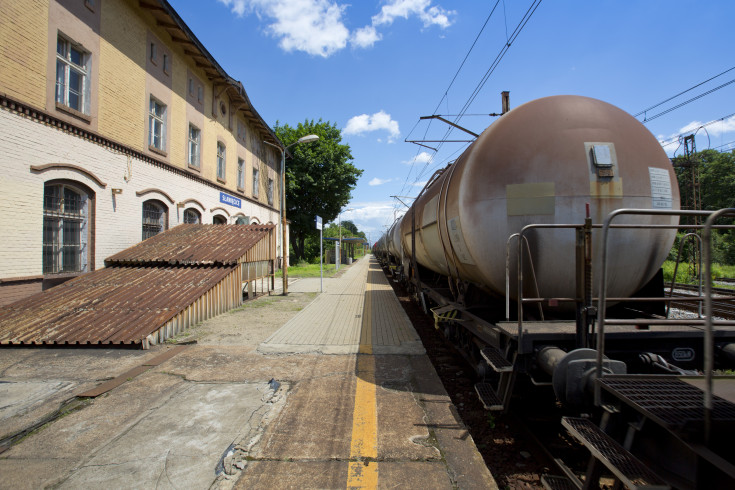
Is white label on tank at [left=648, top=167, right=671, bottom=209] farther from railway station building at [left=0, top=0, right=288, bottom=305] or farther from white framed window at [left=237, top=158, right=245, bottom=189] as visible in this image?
white framed window at [left=237, top=158, right=245, bottom=189]

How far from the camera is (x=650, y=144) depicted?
11.2 feet

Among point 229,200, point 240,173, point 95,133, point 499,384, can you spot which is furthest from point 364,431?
point 240,173

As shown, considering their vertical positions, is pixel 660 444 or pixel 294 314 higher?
pixel 660 444

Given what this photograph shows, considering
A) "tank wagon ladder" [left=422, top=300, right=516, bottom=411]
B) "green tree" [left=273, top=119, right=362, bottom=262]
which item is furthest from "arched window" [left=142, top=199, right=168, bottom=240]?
"green tree" [left=273, top=119, right=362, bottom=262]

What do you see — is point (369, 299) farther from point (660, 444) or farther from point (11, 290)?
point (660, 444)

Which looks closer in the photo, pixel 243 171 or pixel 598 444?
pixel 598 444

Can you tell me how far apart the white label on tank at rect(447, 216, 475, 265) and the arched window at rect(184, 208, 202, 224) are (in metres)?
12.0

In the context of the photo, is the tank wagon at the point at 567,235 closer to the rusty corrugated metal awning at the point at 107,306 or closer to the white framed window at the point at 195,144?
the rusty corrugated metal awning at the point at 107,306

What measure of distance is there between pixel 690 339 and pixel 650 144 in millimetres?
1897

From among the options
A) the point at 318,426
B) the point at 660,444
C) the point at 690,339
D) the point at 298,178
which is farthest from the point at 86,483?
the point at 298,178

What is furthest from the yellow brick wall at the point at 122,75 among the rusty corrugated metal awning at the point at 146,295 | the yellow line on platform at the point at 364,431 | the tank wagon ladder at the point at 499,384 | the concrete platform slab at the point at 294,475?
the tank wagon ladder at the point at 499,384

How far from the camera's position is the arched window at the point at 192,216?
43.5ft

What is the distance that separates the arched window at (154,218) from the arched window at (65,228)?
86.9 inches

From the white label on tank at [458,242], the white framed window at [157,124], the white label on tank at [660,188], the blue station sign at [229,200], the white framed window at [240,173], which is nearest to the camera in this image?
the white label on tank at [660,188]
